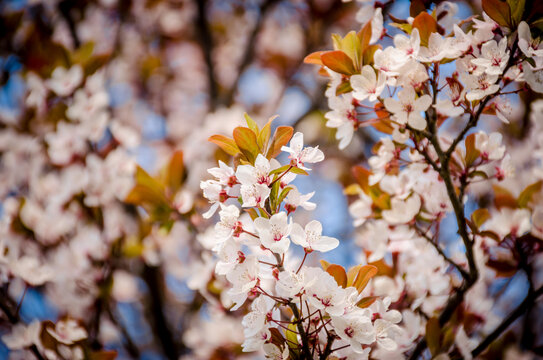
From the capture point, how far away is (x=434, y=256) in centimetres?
114

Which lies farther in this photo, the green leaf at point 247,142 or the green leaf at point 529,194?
the green leaf at point 529,194

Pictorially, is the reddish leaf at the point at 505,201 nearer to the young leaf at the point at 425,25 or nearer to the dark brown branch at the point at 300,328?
the young leaf at the point at 425,25

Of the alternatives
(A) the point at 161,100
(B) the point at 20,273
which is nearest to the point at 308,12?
(A) the point at 161,100

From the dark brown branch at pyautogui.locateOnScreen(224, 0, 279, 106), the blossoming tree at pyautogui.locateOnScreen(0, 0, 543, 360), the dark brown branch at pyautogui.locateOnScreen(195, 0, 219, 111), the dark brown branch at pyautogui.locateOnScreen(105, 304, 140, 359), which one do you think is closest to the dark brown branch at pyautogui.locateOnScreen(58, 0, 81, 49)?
the blossoming tree at pyautogui.locateOnScreen(0, 0, 543, 360)

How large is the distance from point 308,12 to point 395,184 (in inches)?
98.6

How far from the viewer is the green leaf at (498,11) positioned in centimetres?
78

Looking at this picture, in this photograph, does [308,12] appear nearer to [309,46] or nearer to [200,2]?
[309,46]

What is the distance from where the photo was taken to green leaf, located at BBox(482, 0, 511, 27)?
30.8 inches

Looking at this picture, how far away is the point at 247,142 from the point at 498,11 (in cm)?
59

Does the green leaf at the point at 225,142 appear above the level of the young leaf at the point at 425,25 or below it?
below

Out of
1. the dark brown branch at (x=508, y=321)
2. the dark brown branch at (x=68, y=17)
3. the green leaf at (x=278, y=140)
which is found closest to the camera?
the green leaf at (x=278, y=140)

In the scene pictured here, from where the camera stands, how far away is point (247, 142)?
2.60 ft

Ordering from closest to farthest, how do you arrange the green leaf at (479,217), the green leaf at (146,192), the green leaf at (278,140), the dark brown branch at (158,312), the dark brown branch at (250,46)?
the green leaf at (278,140)
the green leaf at (479,217)
the green leaf at (146,192)
the dark brown branch at (158,312)
the dark brown branch at (250,46)

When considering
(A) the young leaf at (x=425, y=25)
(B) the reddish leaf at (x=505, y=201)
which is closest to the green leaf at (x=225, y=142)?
(A) the young leaf at (x=425, y=25)
